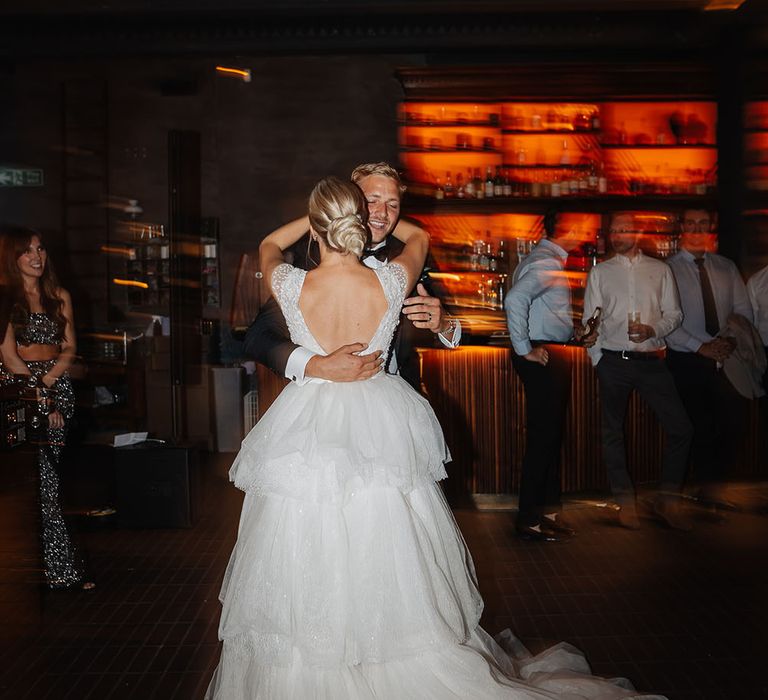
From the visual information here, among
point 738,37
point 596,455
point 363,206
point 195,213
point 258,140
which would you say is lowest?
point 596,455

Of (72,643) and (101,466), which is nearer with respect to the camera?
(72,643)

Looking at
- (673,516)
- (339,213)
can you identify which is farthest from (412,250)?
(673,516)

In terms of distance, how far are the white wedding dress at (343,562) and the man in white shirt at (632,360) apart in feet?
8.17

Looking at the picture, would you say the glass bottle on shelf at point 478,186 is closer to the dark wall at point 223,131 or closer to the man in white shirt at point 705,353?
the dark wall at point 223,131

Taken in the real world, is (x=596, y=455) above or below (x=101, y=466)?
above

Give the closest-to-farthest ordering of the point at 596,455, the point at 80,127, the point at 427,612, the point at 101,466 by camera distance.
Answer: the point at 427,612, the point at 596,455, the point at 101,466, the point at 80,127

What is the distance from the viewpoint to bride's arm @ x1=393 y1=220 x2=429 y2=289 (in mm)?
2504

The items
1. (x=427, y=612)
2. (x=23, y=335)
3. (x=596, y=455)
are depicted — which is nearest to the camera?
(x=427, y=612)

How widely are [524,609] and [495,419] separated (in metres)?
1.65

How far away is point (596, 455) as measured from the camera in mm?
5070

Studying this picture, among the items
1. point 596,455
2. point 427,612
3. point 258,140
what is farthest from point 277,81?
point 427,612

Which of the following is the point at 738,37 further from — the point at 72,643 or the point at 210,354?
the point at 72,643

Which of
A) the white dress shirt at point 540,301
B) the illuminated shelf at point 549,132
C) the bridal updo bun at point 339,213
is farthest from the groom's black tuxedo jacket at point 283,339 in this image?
Answer: the illuminated shelf at point 549,132

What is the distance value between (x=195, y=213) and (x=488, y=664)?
22.1ft
